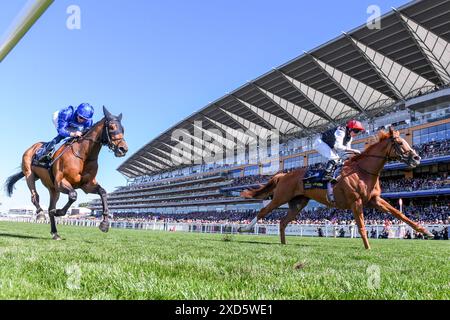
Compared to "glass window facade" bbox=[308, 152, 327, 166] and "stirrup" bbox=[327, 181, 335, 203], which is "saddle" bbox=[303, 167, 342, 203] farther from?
"glass window facade" bbox=[308, 152, 327, 166]

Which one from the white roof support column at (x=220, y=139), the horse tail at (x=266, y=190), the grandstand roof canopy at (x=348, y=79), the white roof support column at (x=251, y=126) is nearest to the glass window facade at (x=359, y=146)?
the grandstand roof canopy at (x=348, y=79)

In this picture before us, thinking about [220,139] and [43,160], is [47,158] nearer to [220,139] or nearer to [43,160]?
[43,160]

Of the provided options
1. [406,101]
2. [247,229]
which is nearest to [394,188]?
[406,101]

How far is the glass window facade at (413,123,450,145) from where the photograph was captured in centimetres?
4125

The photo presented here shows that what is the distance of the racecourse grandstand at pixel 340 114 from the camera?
37647 mm

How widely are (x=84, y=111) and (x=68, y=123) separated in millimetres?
413

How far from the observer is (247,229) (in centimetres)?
1047

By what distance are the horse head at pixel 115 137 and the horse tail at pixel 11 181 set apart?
138 inches

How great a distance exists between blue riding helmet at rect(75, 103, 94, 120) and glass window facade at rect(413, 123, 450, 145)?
4139 centimetres

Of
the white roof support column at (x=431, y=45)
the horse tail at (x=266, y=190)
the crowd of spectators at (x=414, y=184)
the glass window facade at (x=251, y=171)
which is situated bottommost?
the horse tail at (x=266, y=190)

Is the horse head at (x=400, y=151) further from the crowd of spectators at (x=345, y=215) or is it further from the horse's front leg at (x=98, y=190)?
the crowd of spectators at (x=345, y=215)

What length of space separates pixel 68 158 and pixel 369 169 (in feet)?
19.9

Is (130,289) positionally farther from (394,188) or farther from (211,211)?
(211,211)
